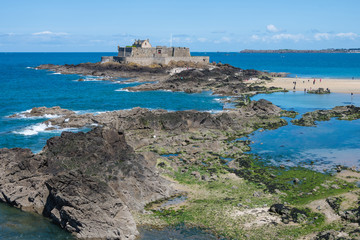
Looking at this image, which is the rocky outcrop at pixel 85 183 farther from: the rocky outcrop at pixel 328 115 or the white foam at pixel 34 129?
the rocky outcrop at pixel 328 115

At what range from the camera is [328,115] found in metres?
50.9

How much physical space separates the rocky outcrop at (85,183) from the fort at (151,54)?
9029cm

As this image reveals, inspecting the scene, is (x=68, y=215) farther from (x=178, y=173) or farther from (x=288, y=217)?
(x=288, y=217)

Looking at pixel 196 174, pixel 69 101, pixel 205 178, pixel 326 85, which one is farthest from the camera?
pixel 326 85

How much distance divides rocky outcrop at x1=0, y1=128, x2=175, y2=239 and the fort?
90.3m

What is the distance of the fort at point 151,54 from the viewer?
116 meters

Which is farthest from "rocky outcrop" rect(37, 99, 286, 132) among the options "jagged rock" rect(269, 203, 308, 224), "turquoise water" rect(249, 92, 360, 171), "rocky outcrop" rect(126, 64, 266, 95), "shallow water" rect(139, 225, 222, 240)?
"rocky outcrop" rect(126, 64, 266, 95)

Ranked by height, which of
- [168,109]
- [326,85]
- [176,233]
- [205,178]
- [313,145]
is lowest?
[176,233]

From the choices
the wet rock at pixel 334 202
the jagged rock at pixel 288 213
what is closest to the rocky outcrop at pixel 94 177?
the jagged rock at pixel 288 213

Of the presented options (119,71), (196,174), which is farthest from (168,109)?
(119,71)

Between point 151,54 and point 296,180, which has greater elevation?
point 151,54

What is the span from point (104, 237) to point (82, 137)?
959 cm

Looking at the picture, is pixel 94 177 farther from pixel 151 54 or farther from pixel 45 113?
pixel 151 54

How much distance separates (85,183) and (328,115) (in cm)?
4073
